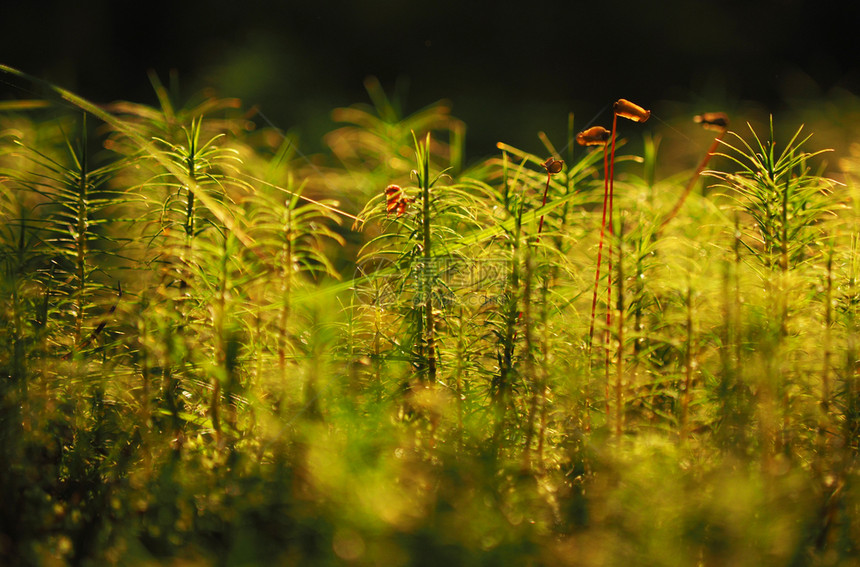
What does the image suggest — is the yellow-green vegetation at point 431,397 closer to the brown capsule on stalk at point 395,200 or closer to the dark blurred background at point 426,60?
the brown capsule on stalk at point 395,200

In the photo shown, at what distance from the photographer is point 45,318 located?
1.52 feet

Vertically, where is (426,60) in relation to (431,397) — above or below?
above

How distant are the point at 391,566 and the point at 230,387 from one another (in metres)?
0.19

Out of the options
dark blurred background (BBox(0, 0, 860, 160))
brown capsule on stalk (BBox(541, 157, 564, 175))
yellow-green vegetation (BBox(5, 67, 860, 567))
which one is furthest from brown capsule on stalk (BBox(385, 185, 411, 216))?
dark blurred background (BBox(0, 0, 860, 160))

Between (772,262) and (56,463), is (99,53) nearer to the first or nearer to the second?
(56,463)

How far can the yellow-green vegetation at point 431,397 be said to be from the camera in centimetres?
34

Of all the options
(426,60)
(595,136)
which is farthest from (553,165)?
(426,60)

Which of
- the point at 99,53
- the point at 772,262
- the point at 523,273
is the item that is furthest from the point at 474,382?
the point at 99,53

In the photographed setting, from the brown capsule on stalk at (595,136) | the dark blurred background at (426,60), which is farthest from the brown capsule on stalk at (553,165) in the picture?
the dark blurred background at (426,60)

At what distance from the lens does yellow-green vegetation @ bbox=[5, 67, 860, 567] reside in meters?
0.34

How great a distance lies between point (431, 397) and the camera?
16.7 inches

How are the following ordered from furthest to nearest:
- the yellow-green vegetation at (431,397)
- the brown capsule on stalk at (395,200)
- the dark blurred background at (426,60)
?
the dark blurred background at (426,60)
the brown capsule on stalk at (395,200)
the yellow-green vegetation at (431,397)

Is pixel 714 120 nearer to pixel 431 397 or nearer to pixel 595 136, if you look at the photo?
pixel 595 136

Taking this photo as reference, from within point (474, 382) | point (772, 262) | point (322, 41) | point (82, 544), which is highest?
point (322, 41)
